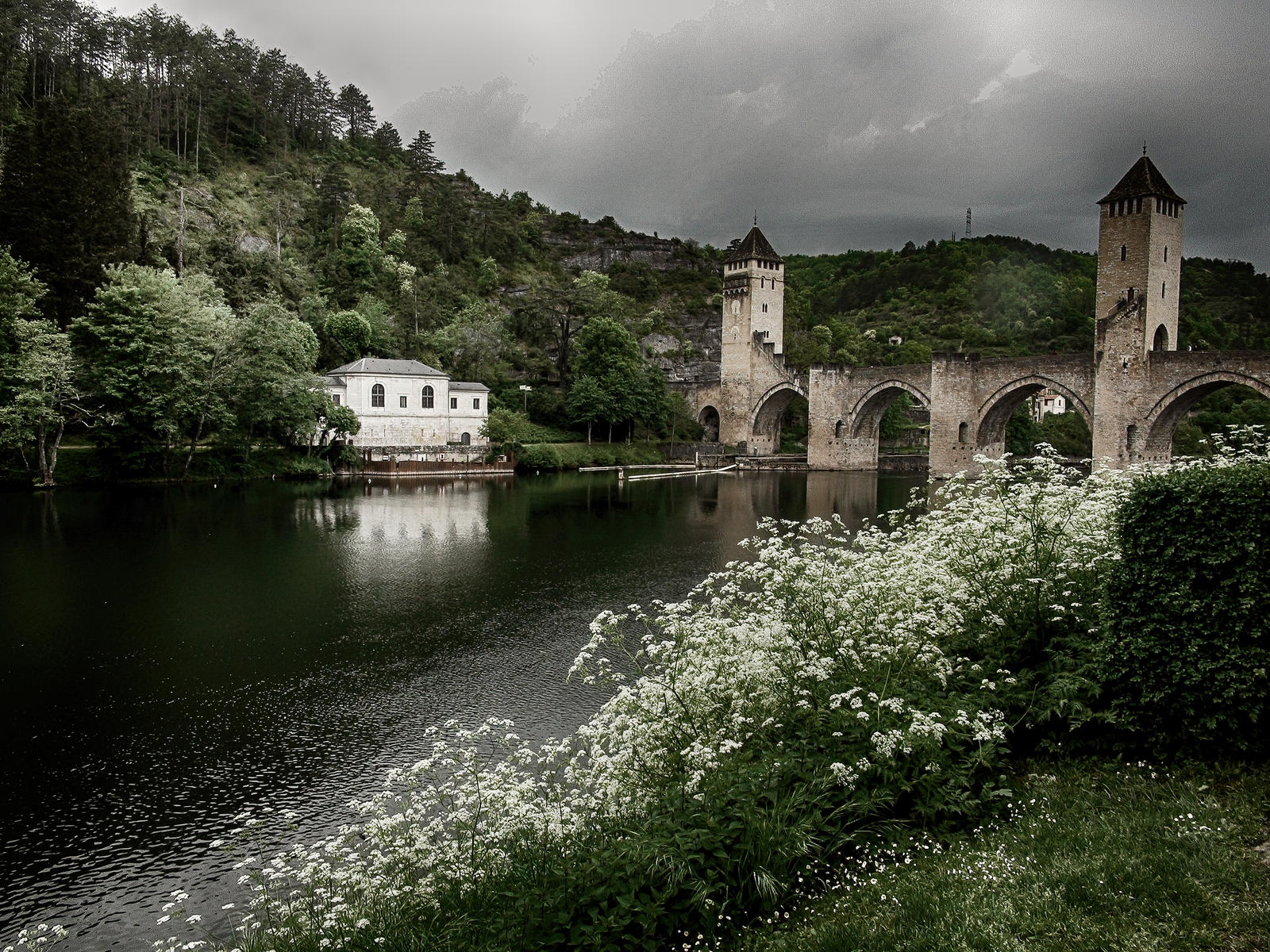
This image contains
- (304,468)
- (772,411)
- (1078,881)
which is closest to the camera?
(1078,881)

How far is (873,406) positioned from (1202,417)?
18.8 metres

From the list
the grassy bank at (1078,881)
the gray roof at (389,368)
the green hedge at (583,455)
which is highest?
the gray roof at (389,368)

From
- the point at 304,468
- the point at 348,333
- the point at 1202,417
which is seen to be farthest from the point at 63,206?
the point at 1202,417

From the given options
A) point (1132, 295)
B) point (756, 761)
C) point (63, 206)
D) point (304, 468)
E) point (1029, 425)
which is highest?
point (63, 206)

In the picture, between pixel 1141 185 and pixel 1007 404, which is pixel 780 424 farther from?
pixel 1141 185

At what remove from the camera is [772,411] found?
58781mm

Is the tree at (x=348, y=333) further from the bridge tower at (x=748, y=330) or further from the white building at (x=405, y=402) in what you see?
the bridge tower at (x=748, y=330)

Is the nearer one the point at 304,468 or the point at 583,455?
the point at 304,468

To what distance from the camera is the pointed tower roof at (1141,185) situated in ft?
120

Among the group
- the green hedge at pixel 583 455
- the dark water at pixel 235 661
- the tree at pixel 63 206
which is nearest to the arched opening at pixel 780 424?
the green hedge at pixel 583 455

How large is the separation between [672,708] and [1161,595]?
3464mm

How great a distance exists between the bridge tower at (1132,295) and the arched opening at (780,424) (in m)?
21.1

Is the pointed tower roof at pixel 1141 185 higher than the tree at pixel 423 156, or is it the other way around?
the tree at pixel 423 156

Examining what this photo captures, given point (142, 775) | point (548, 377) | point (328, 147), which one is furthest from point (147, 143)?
point (142, 775)
